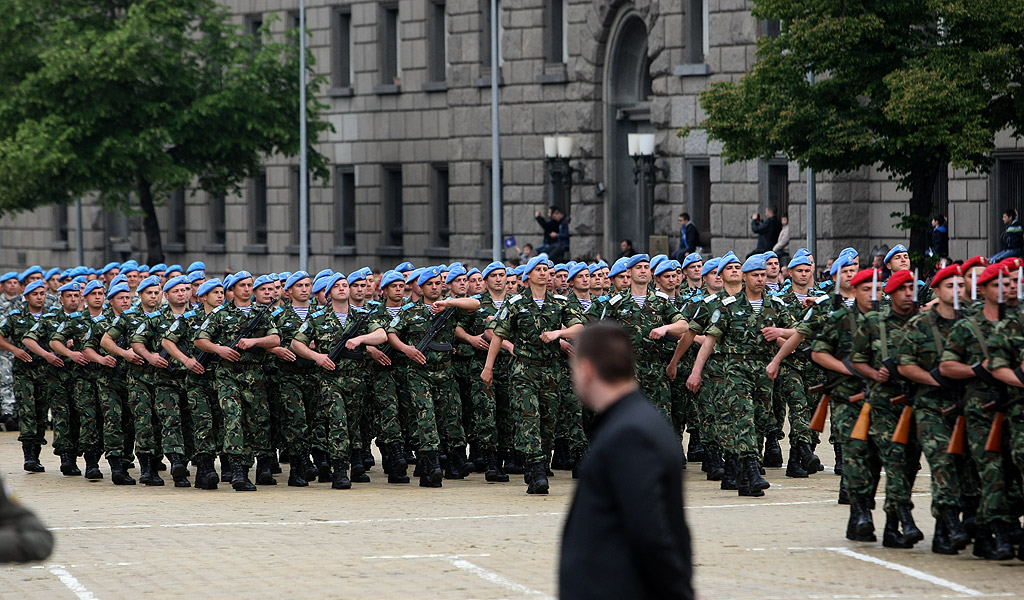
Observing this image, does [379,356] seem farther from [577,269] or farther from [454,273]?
[577,269]

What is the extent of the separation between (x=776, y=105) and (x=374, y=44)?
20.6 meters

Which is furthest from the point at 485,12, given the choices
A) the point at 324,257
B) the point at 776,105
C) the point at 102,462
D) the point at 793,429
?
the point at 793,429

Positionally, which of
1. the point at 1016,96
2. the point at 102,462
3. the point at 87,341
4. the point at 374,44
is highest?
the point at 374,44

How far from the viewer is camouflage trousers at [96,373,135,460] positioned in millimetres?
18281

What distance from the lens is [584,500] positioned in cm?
639

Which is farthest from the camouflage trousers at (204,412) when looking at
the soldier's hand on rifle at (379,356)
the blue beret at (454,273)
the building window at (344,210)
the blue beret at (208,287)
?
the building window at (344,210)

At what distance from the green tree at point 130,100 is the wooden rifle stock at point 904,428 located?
2863 cm

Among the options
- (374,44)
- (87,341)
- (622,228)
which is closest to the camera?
(87,341)

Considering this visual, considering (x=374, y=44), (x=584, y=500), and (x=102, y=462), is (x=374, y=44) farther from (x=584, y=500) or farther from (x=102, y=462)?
(x=584, y=500)

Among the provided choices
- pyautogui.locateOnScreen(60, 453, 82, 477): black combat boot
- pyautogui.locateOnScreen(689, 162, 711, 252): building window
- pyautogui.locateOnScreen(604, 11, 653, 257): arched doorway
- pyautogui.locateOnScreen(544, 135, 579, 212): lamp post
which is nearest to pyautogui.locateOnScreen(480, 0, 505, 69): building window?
pyautogui.locateOnScreen(544, 135, 579, 212): lamp post

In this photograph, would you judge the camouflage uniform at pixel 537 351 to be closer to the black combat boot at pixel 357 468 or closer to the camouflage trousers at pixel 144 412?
the black combat boot at pixel 357 468

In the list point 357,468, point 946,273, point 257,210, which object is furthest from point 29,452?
point 257,210

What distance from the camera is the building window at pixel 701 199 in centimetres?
3488

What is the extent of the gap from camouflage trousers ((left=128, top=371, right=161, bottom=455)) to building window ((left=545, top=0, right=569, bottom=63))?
22.5 meters
